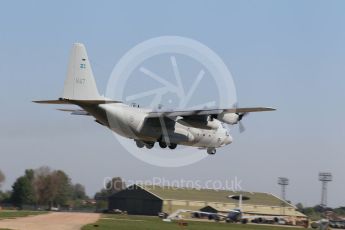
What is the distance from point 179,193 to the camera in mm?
127750

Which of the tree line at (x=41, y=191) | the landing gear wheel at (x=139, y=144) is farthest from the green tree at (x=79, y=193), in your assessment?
the landing gear wheel at (x=139, y=144)

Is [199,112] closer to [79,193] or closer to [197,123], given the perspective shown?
[197,123]

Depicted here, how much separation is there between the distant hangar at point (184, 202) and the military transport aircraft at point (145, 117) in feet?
191

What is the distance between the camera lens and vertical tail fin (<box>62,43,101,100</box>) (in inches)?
2143

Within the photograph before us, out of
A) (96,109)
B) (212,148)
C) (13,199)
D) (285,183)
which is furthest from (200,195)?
(96,109)

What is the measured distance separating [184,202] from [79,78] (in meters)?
71.4

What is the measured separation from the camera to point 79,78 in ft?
180

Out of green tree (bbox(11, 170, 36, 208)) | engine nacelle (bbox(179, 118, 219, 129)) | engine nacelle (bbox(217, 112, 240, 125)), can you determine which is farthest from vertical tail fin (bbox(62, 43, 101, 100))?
green tree (bbox(11, 170, 36, 208))

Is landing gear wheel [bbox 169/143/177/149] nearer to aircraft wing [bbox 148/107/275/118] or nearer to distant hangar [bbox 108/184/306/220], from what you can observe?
aircraft wing [bbox 148/107/275/118]

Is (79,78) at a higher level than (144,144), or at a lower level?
higher

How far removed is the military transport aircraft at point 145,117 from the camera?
54875 millimetres

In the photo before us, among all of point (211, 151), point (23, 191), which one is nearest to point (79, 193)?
point (23, 191)

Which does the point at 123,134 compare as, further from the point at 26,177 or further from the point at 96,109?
the point at 26,177

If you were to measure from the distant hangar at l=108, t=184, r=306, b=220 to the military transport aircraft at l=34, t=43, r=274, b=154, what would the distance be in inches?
2296
